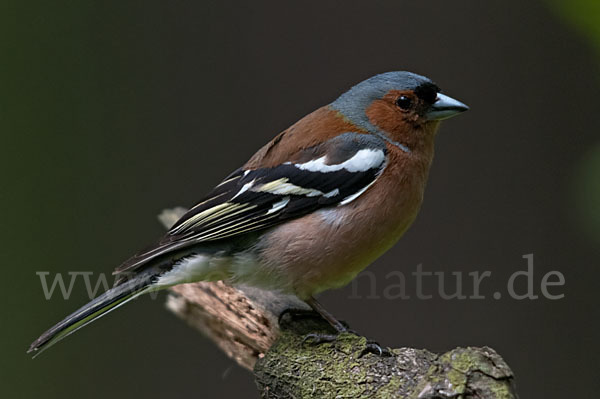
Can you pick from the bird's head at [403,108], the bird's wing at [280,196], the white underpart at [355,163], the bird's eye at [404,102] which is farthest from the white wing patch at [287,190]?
the bird's eye at [404,102]

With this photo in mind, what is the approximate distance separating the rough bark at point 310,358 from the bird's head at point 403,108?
1.08 metres

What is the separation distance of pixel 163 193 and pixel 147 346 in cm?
142

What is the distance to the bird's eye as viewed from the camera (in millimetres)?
3664

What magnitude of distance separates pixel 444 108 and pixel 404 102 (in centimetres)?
21

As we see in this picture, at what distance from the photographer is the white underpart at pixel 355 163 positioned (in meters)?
3.42

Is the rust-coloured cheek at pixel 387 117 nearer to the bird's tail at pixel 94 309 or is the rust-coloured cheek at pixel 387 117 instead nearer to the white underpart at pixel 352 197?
the white underpart at pixel 352 197

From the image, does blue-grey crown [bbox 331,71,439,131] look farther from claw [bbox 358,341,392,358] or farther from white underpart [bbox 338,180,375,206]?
claw [bbox 358,341,392,358]

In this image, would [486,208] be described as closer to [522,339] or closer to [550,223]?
[550,223]

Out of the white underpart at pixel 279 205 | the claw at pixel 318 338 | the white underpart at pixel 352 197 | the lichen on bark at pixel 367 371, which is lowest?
the lichen on bark at pixel 367 371

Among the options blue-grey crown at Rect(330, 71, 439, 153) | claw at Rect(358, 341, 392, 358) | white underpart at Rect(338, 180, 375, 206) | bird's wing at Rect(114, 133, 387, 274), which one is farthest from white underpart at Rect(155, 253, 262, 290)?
blue-grey crown at Rect(330, 71, 439, 153)

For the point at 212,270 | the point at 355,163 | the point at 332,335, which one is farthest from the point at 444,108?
the point at 212,270

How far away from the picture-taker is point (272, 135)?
570cm

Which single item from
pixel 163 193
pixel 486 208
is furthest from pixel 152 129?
pixel 486 208

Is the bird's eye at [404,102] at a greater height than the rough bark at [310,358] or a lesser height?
greater
